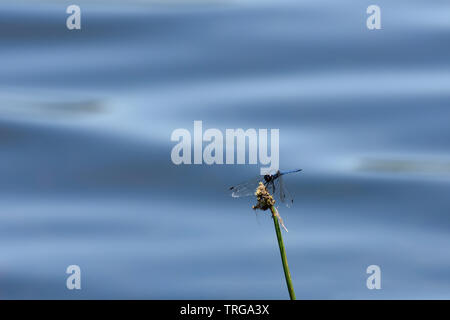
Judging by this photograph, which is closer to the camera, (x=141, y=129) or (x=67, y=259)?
(x=67, y=259)

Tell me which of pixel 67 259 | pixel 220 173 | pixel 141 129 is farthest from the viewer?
pixel 141 129

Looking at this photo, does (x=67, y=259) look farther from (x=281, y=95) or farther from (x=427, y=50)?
(x=427, y=50)

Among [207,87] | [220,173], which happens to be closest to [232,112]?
[207,87]

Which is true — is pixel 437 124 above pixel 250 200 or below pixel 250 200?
above
